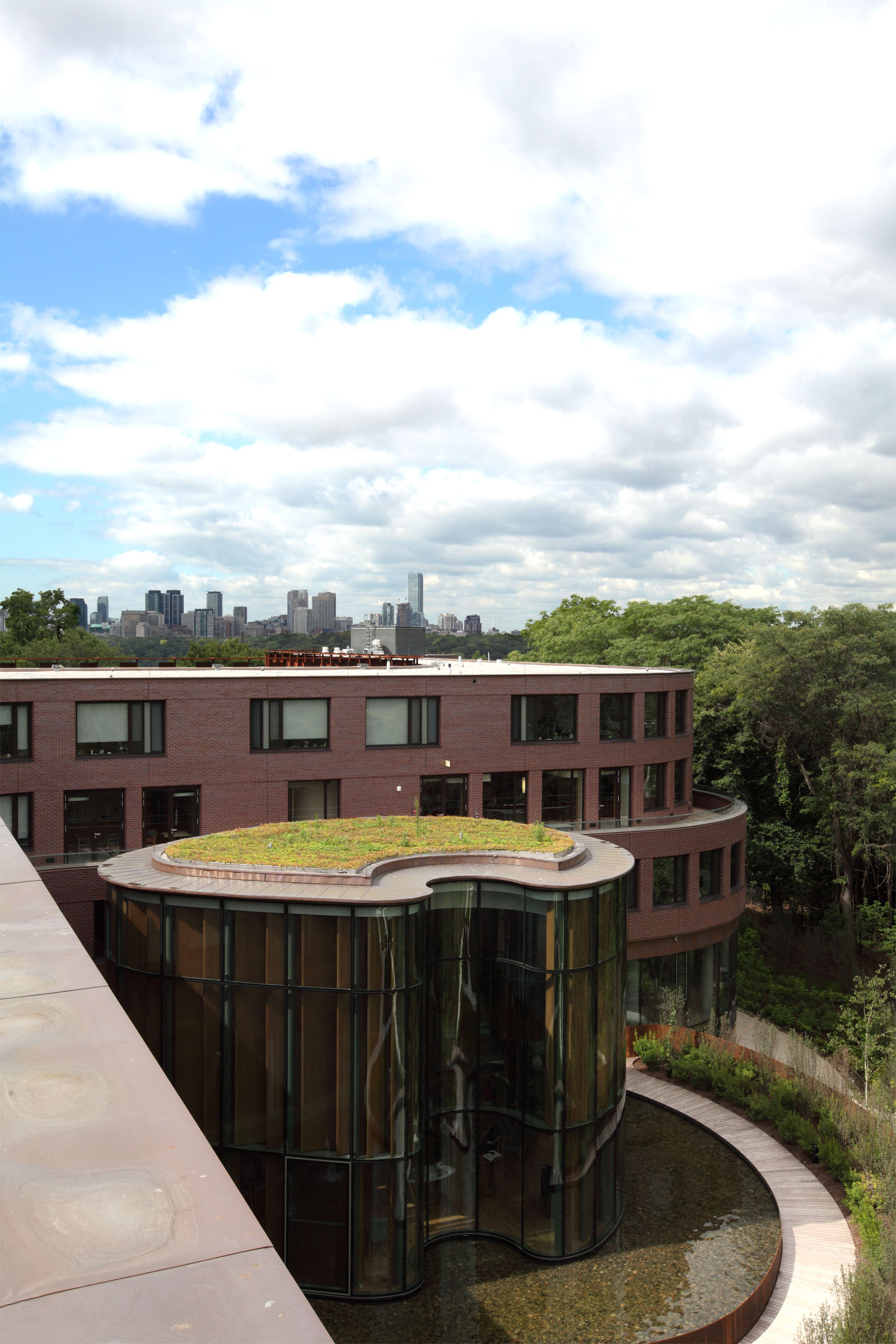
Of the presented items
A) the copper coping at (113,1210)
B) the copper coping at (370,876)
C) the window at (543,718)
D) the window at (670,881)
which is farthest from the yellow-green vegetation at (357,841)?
the copper coping at (113,1210)

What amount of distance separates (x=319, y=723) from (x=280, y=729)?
1.43m

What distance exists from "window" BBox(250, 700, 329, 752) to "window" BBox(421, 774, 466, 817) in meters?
4.17

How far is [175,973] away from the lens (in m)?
18.8

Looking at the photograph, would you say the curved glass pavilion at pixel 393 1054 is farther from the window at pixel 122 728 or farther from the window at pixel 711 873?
the window at pixel 711 873

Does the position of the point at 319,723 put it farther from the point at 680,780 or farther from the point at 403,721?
the point at 680,780

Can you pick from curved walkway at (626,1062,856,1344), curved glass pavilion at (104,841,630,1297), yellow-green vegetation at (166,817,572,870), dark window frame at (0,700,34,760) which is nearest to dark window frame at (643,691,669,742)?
curved walkway at (626,1062,856,1344)

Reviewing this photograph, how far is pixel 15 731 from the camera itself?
1129 inches

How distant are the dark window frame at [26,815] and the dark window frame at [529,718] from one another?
1682 centimetres

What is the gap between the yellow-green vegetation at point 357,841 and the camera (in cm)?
2022

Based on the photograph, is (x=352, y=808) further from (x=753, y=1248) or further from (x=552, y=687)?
(x=753, y=1248)

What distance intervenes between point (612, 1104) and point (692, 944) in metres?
17.6

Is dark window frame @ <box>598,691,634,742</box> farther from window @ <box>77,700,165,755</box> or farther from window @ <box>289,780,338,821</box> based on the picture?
window @ <box>77,700,165,755</box>

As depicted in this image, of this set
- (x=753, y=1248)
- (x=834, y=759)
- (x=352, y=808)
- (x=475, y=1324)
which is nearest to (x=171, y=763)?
(x=352, y=808)

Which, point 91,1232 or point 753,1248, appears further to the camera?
point 753,1248
